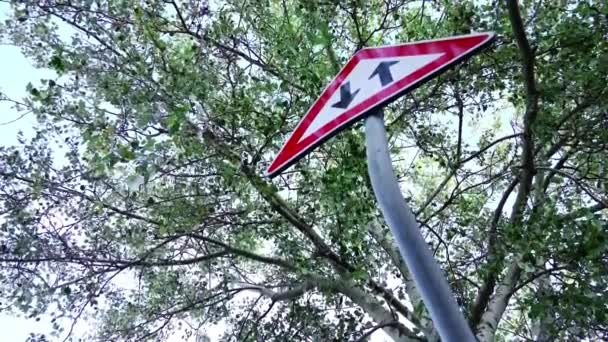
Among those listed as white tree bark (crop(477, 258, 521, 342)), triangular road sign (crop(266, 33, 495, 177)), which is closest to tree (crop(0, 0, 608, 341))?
white tree bark (crop(477, 258, 521, 342))

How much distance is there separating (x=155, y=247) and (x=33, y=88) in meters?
1.44

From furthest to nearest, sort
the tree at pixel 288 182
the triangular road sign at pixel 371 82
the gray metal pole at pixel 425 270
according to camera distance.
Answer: the tree at pixel 288 182
the triangular road sign at pixel 371 82
the gray metal pole at pixel 425 270

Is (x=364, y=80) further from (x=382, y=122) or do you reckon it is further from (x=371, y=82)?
(x=382, y=122)

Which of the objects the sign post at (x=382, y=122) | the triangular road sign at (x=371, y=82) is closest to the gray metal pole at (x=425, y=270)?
the sign post at (x=382, y=122)

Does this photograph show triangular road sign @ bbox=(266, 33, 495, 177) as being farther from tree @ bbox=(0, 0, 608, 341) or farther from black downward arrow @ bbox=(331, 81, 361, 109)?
tree @ bbox=(0, 0, 608, 341)

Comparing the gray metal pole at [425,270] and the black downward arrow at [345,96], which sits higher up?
the black downward arrow at [345,96]

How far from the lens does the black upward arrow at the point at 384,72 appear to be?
49.5 inches

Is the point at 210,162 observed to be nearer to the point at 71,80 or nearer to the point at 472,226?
the point at 71,80

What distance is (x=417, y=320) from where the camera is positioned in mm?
3803

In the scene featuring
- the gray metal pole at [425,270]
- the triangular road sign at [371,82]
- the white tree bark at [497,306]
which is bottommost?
the gray metal pole at [425,270]

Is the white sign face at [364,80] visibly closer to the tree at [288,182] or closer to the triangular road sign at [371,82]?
the triangular road sign at [371,82]

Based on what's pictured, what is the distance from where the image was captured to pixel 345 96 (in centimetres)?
132

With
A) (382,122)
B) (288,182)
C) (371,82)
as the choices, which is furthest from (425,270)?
(288,182)

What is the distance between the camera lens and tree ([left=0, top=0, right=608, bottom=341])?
3320mm
